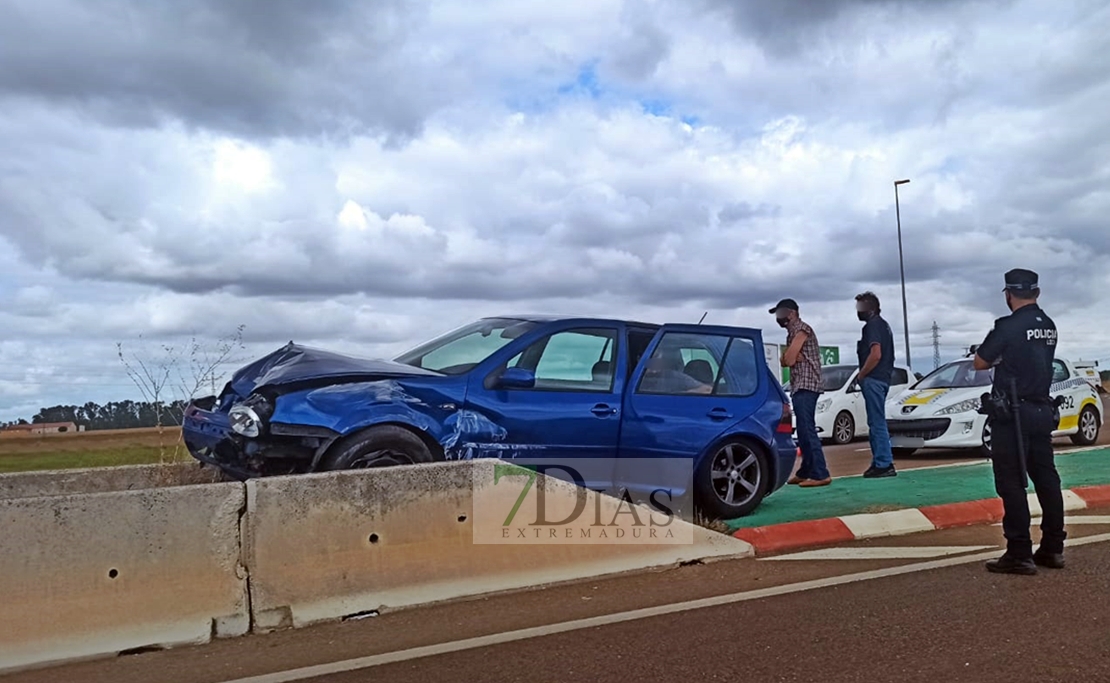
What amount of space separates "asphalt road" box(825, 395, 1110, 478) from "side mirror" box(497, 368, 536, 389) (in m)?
5.74

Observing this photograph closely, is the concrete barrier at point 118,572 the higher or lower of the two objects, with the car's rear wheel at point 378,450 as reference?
lower

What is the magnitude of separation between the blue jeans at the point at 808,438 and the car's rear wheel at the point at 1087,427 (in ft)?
23.0

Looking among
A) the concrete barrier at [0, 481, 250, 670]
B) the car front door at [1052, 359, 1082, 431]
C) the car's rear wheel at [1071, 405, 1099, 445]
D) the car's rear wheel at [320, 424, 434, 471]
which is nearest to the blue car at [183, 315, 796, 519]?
the car's rear wheel at [320, 424, 434, 471]

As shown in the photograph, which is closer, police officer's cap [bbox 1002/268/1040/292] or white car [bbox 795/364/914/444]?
police officer's cap [bbox 1002/268/1040/292]

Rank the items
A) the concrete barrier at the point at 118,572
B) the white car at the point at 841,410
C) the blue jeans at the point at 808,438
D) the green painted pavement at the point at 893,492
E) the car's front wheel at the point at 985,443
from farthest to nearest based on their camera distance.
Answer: the white car at the point at 841,410 → the car's front wheel at the point at 985,443 → the blue jeans at the point at 808,438 → the green painted pavement at the point at 893,492 → the concrete barrier at the point at 118,572

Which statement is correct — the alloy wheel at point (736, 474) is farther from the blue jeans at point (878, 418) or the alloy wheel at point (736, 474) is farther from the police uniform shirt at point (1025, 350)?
the blue jeans at point (878, 418)

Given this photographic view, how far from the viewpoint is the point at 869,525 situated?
7172mm

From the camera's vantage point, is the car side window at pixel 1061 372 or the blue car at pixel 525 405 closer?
the blue car at pixel 525 405

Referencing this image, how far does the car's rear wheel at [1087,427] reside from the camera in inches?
567

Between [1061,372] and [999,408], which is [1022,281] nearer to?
[999,408]

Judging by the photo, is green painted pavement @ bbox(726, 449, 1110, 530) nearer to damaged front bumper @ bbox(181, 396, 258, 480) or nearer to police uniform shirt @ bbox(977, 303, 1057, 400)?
police uniform shirt @ bbox(977, 303, 1057, 400)

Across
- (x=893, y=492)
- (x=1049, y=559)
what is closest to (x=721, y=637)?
(x=1049, y=559)

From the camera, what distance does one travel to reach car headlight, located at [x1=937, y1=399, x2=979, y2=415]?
12.9m

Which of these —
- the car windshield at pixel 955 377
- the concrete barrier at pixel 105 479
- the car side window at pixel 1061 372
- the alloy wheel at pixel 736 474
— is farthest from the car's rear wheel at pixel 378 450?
the car side window at pixel 1061 372
